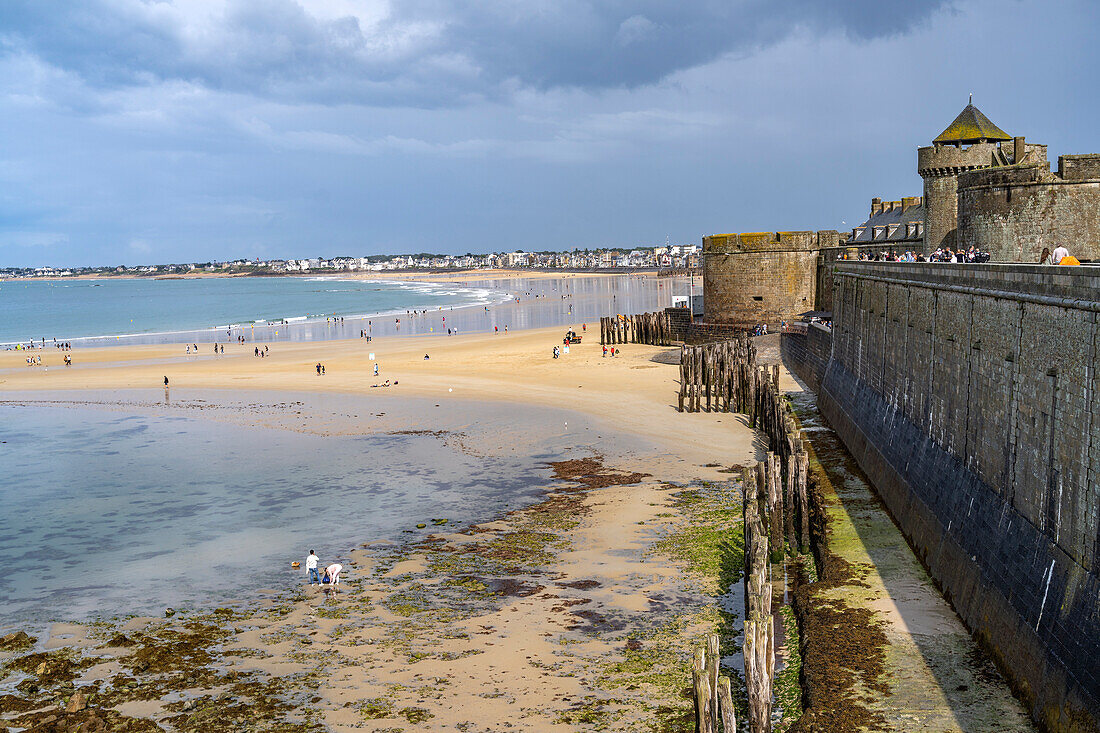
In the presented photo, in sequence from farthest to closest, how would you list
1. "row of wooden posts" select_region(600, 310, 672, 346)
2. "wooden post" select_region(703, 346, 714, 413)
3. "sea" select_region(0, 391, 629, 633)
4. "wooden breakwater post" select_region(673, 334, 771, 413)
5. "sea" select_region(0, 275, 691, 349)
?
"sea" select_region(0, 275, 691, 349) < "row of wooden posts" select_region(600, 310, 672, 346) < "wooden post" select_region(703, 346, 714, 413) < "wooden breakwater post" select_region(673, 334, 771, 413) < "sea" select_region(0, 391, 629, 633)

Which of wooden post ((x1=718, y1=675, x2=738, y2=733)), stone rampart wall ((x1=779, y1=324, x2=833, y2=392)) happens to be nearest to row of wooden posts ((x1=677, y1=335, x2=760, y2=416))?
stone rampart wall ((x1=779, y1=324, x2=833, y2=392))

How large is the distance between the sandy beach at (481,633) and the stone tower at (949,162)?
2067 cm

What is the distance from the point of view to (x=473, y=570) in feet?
53.5

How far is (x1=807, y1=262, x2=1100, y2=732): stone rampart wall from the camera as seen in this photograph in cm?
890

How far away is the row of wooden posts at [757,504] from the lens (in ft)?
30.4

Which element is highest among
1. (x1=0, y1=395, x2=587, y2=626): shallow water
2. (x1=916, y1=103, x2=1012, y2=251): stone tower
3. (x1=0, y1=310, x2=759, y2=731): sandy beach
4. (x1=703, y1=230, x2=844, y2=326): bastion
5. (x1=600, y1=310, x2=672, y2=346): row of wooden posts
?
(x1=916, y1=103, x2=1012, y2=251): stone tower

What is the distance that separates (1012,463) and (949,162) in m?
32.8

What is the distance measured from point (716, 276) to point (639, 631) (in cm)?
3149

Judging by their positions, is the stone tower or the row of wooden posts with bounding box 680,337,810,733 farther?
the stone tower

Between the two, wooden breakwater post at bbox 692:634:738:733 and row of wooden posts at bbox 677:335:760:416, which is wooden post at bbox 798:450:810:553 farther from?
row of wooden posts at bbox 677:335:760:416

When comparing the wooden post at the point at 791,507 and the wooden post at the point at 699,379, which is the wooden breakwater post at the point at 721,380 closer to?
the wooden post at the point at 699,379

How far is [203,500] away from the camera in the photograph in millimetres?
21766

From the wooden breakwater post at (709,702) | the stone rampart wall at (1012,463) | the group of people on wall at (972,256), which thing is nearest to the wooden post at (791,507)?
the stone rampart wall at (1012,463)

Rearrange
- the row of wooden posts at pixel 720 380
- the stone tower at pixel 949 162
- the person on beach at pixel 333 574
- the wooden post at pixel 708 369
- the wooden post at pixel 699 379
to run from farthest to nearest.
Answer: the stone tower at pixel 949 162 < the wooden post at pixel 708 369 < the wooden post at pixel 699 379 < the row of wooden posts at pixel 720 380 < the person on beach at pixel 333 574
